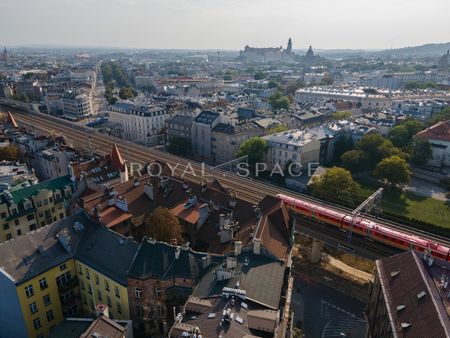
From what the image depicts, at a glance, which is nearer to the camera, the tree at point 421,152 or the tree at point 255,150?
the tree at point 255,150

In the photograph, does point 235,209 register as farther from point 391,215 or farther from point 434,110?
point 434,110

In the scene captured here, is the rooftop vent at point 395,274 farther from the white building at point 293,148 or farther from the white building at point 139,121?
the white building at point 139,121

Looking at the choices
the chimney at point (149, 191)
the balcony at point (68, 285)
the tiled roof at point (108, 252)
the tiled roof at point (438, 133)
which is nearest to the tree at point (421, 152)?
the tiled roof at point (438, 133)

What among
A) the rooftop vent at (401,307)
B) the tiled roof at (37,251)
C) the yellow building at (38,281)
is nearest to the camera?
the rooftop vent at (401,307)

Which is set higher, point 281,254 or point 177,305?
point 281,254

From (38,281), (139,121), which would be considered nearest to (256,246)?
(38,281)

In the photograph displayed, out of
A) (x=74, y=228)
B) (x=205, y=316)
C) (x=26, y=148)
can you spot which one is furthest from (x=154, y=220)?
(x=26, y=148)
